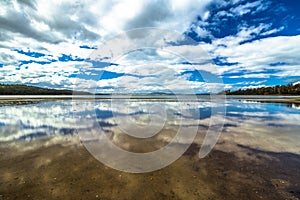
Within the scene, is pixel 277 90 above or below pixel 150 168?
above

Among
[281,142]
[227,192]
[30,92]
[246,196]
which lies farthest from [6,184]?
[30,92]

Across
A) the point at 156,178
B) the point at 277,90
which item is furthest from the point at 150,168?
the point at 277,90

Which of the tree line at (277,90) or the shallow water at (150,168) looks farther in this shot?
the tree line at (277,90)

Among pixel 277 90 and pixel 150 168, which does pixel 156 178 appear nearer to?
pixel 150 168

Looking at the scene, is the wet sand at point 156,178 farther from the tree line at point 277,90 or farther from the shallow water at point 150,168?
the tree line at point 277,90

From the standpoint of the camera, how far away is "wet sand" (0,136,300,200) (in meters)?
5.19

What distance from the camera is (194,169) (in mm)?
6879

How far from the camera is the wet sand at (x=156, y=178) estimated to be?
17.0 feet

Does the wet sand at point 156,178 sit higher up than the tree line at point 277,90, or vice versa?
the tree line at point 277,90

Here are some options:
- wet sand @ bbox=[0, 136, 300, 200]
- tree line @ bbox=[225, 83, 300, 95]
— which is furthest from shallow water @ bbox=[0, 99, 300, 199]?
tree line @ bbox=[225, 83, 300, 95]

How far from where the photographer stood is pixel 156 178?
6.20m

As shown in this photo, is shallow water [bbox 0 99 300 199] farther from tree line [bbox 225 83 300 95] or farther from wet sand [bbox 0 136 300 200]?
tree line [bbox 225 83 300 95]

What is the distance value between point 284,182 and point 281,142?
218 inches

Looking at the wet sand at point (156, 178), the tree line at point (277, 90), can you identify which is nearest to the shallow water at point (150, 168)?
the wet sand at point (156, 178)
